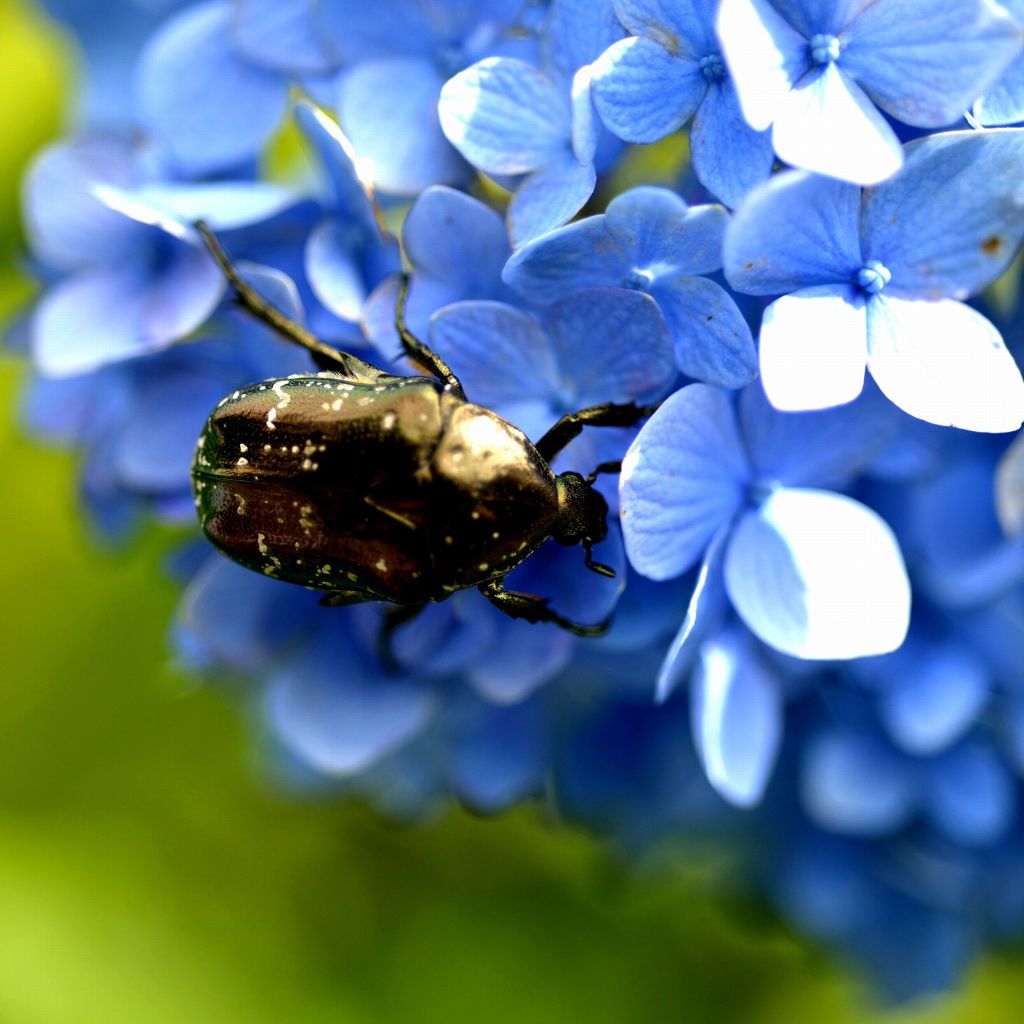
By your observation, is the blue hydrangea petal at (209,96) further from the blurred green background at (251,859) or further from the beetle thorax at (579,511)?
the blurred green background at (251,859)

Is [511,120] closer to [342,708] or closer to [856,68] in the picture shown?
[856,68]

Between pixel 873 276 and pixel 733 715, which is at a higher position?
pixel 873 276

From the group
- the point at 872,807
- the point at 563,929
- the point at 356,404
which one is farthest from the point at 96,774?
the point at 872,807

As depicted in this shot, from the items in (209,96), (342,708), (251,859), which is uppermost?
(209,96)

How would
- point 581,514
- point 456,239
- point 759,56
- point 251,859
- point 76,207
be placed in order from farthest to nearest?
point 251,859 → point 76,207 → point 581,514 → point 456,239 → point 759,56

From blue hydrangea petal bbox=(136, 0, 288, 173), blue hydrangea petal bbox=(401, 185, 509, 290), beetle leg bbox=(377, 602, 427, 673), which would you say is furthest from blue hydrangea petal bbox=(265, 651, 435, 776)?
blue hydrangea petal bbox=(136, 0, 288, 173)

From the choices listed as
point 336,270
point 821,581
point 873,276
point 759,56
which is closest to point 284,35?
point 336,270

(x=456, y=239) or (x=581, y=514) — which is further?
(x=581, y=514)
